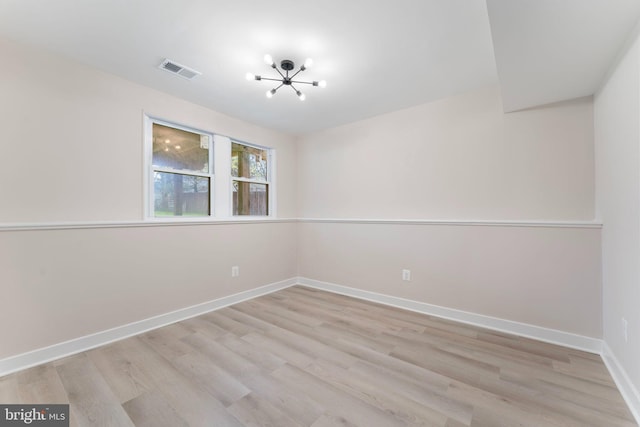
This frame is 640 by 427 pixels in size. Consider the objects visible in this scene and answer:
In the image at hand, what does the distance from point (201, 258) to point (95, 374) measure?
55.2 inches

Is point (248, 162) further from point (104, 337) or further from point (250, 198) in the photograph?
point (104, 337)

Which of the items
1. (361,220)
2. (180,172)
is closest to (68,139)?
(180,172)

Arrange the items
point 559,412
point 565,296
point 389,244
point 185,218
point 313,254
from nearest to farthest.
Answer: point 559,412 < point 565,296 < point 185,218 < point 389,244 < point 313,254

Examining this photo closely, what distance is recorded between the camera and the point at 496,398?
1635 millimetres

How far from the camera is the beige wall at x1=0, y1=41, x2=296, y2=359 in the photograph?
1.99m

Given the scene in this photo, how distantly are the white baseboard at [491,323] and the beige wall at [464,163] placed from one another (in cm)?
102

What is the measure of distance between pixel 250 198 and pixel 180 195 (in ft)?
3.37

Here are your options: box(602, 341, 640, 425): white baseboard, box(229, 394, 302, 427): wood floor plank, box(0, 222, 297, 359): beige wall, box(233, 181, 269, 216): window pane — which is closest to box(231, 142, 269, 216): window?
box(233, 181, 269, 216): window pane

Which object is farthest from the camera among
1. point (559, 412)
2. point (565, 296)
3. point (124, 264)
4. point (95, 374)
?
point (124, 264)

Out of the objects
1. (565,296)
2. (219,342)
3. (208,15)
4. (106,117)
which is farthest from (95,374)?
(565,296)

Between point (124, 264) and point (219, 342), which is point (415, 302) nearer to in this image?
point (219, 342)

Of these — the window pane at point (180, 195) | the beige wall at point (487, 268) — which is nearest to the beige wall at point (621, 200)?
the beige wall at point (487, 268)

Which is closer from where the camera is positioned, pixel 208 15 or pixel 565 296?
pixel 208 15

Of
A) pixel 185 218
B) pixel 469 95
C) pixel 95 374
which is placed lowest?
pixel 95 374
